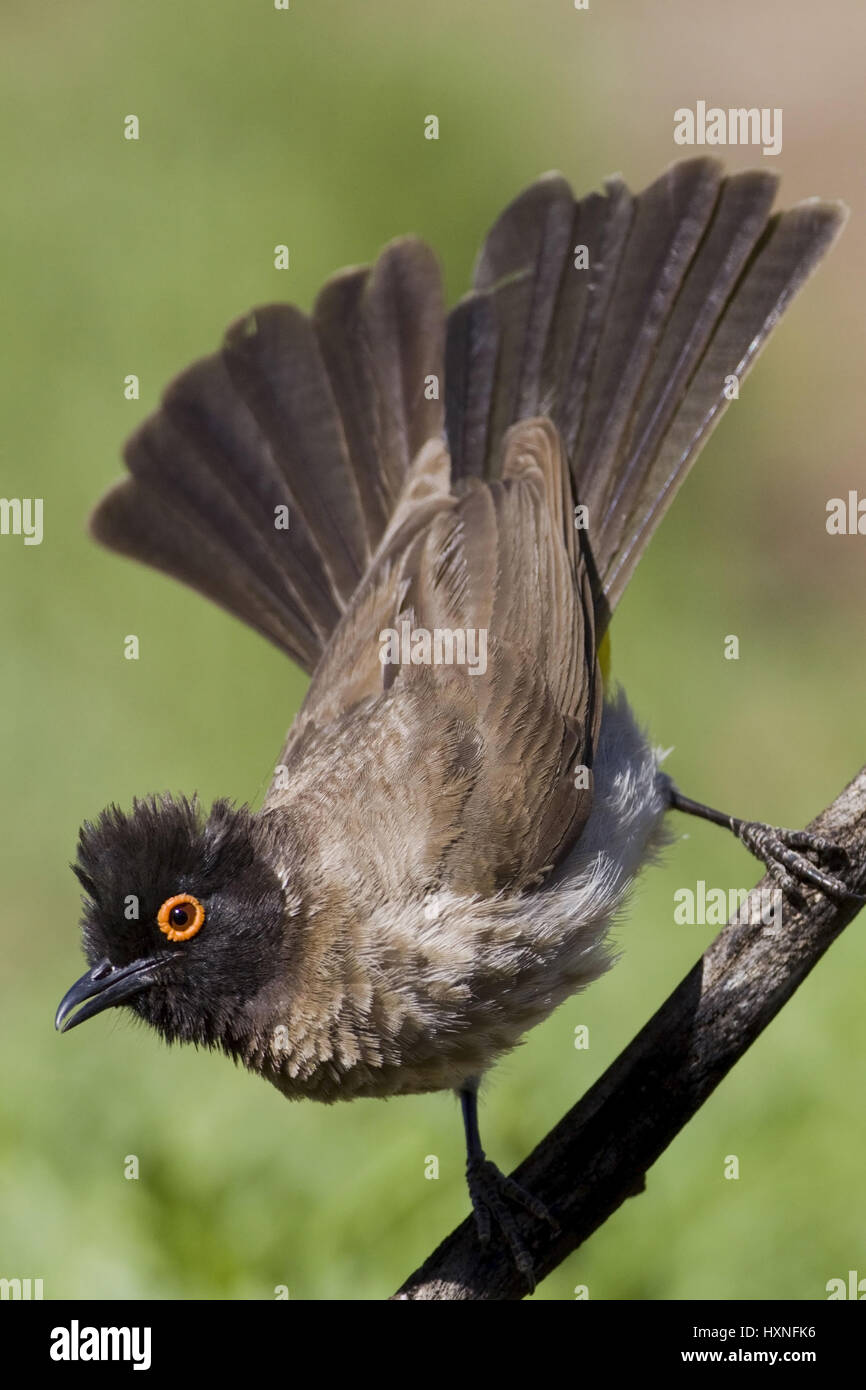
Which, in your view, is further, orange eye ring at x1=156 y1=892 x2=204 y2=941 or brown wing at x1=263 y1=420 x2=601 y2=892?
brown wing at x1=263 y1=420 x2=601 y2=892

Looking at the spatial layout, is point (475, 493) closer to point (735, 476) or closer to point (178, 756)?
point (178, 756)

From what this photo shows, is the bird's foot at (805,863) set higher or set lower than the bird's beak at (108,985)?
higher

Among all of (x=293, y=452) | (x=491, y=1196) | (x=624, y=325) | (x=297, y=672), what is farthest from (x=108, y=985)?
(x=297, y=672)

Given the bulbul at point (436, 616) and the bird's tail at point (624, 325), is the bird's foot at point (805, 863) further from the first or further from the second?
the bird's tail at point (624, 325)

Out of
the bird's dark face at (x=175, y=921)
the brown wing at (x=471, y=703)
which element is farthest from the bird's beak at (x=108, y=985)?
the brown wing at (x=471, y=703)

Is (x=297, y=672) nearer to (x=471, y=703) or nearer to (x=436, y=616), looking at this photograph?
(x=436, y=616)

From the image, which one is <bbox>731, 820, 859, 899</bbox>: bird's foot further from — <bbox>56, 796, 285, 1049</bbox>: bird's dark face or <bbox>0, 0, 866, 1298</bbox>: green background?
<bbox>56, 796, 285, 1049</bbox>: bird's dark face

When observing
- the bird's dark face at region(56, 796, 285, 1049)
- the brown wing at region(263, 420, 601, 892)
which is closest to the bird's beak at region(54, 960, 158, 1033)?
the bird's dark face at region(56, 796, 285, 1049)

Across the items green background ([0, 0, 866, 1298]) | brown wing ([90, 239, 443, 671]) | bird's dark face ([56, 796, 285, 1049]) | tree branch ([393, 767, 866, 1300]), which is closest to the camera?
tree branch ([393, 767, 866, 1300])
